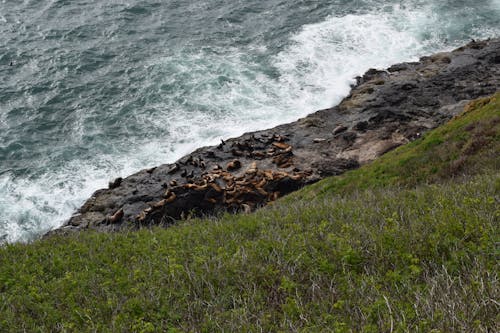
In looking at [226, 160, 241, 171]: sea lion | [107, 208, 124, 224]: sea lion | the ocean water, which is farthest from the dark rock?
[226, 160, 241, 171]: sea lion

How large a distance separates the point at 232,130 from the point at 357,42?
19256 millimetres

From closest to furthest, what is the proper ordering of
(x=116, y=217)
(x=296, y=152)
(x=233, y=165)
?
(x=116, y=217)
(x=233, y=165)
(x=296, y=152)

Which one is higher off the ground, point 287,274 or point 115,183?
point 287,274

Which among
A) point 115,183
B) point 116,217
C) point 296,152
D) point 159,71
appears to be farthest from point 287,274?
point 159,71

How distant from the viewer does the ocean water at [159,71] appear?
37.5 meters

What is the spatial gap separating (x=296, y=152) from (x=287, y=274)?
81.9ft

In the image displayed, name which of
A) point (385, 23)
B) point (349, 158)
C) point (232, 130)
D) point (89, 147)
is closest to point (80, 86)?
point (89, 147)

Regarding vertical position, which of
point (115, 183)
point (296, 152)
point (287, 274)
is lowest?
point (296, 152)

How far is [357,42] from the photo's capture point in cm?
5278

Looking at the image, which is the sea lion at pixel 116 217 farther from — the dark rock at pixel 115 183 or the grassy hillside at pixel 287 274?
the grassy hillside at pixel 287 274

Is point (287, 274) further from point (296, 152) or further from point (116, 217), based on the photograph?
point (296, 152)

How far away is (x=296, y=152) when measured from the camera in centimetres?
3569

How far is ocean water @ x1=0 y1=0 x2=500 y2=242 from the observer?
1478 inches

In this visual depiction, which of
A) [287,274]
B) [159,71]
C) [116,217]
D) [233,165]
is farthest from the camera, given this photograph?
[159,71]
